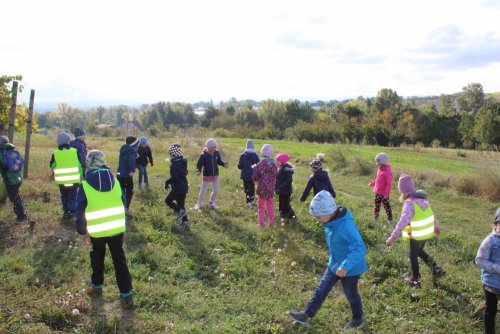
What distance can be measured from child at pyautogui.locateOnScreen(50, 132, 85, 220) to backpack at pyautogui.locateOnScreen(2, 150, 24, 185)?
633mm

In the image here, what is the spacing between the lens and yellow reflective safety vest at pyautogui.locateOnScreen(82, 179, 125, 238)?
550cm

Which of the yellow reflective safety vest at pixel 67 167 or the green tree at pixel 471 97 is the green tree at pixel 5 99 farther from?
the green tree at pixel 471 97

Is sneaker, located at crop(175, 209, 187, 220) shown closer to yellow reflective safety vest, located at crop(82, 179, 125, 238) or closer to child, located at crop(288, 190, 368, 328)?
yellow reflective safety vest, located at crop(82, 179, 125, 238)

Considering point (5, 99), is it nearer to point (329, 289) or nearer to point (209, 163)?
point (209, 163)

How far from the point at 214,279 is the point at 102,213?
2.22 m

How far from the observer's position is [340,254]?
529 centimetres

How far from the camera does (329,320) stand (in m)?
5.68

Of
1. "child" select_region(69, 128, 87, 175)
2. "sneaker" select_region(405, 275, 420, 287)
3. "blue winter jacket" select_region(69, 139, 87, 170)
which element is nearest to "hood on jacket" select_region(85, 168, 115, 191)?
"blue winter jacket" select_region(69, 139, 87, 170)

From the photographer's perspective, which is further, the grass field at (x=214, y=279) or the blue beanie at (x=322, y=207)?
the grass field at (x=214, y=279)

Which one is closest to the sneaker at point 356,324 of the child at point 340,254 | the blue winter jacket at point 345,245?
the child at point 340,254

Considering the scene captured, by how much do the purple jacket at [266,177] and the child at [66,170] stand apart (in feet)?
12.9

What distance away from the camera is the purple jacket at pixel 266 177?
29.9 feet

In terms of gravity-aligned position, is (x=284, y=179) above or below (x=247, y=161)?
below

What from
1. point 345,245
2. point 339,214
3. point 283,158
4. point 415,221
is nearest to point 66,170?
point 283,158
